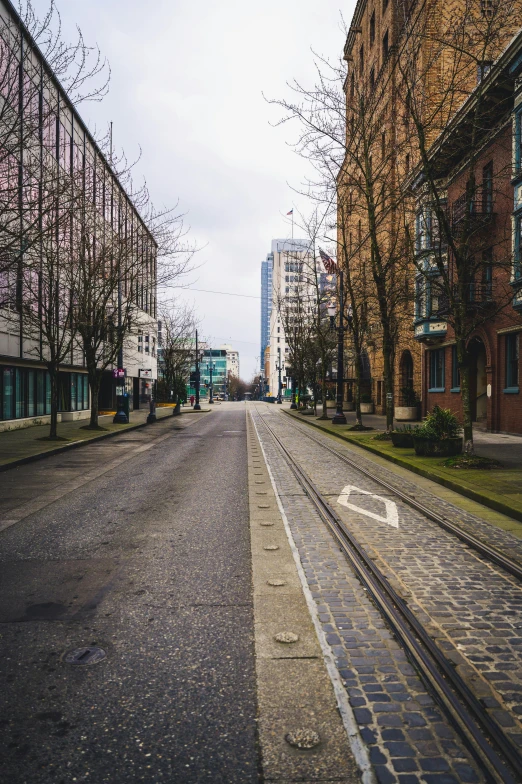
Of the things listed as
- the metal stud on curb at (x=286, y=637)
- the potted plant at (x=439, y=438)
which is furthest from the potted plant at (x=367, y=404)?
the metal stud on curb at (x=286, y=637)

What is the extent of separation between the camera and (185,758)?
2.71m

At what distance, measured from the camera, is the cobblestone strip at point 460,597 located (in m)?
3.42

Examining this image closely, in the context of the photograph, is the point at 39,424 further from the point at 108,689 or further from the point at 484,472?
the point at 108,689

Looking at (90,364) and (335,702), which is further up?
(90,364)

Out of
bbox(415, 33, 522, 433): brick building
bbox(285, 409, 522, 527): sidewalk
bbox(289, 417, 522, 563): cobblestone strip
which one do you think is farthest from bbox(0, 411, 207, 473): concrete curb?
bbox(415, 33, 522, 433): brick building

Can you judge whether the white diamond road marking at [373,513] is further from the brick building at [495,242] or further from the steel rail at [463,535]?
the brick building at [495,242]

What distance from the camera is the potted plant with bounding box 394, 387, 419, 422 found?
30.8 meters

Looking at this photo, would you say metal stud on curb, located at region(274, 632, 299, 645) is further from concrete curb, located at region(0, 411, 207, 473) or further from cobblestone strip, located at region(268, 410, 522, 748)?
concrete curb, located at region(0, 411, 207, 473)

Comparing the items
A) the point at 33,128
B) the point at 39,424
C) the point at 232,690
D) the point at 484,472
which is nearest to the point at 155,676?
the point at 232,690

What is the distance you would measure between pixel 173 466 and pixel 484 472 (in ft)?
23.0

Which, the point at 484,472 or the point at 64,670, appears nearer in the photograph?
the point at 64,670

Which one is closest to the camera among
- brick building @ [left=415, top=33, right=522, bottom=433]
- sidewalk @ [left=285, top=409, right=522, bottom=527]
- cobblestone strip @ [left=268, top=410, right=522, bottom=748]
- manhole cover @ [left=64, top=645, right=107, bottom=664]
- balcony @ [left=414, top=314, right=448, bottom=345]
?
cobblestone strip @ [left=268, top=410, right=522, bottom=748]

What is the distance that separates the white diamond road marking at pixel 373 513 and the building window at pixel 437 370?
19651mm

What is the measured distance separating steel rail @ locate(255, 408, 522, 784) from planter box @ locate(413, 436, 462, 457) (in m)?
8.80
